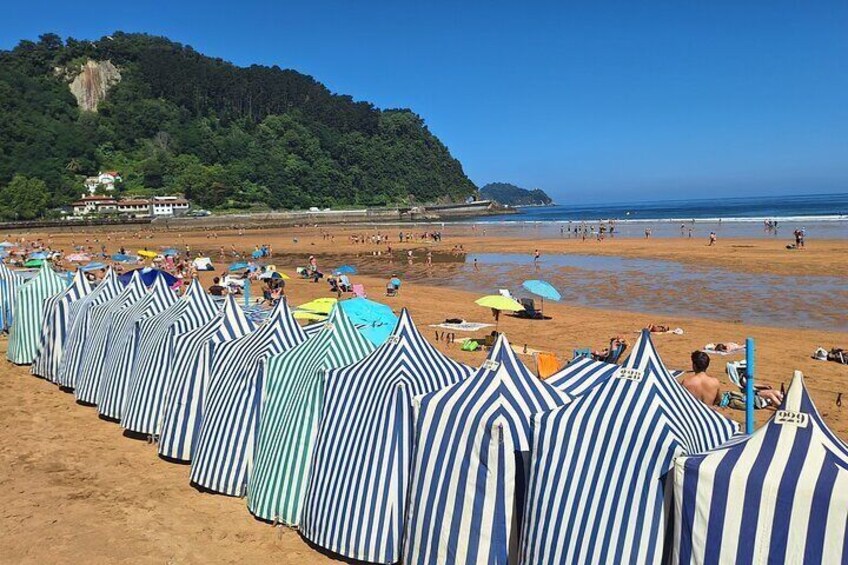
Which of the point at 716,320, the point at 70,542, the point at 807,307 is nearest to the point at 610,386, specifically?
the point at 70,542

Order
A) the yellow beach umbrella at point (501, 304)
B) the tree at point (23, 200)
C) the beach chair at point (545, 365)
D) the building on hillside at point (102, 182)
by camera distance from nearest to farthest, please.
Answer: the beach chair at point (545, 365) → the yellow beach umbrella at point (501, 304) → the tree at point (23, 200) → the building on hillside at point (102, 182)

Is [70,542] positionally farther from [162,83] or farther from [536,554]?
[162,83]

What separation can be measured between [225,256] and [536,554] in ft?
142

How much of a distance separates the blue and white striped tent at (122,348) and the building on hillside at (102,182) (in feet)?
370

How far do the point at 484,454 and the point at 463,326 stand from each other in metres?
11.3

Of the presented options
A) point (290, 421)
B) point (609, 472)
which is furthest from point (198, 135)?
point (609, 472)

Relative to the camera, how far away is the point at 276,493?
621 cm

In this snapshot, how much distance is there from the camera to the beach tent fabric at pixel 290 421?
6.07 meters

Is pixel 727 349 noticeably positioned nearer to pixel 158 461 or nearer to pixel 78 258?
pixel 158 461

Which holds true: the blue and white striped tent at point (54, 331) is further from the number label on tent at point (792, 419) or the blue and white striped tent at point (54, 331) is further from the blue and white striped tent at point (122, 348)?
the number label on tent at point (792, 419)

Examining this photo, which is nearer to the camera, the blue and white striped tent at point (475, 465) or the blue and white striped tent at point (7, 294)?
the blue and white striped tent at point (475, 465)

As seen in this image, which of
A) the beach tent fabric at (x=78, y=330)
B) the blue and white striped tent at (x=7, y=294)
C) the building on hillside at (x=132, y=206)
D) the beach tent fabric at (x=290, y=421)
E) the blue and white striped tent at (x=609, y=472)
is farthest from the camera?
the building on hillside at (x=132, y=206)

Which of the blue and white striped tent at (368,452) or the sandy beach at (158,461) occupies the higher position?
the blue and white striped tent at (368,452)

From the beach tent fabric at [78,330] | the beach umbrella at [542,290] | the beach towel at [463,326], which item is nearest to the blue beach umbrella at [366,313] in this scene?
the beach tent fabric at [78,330]
